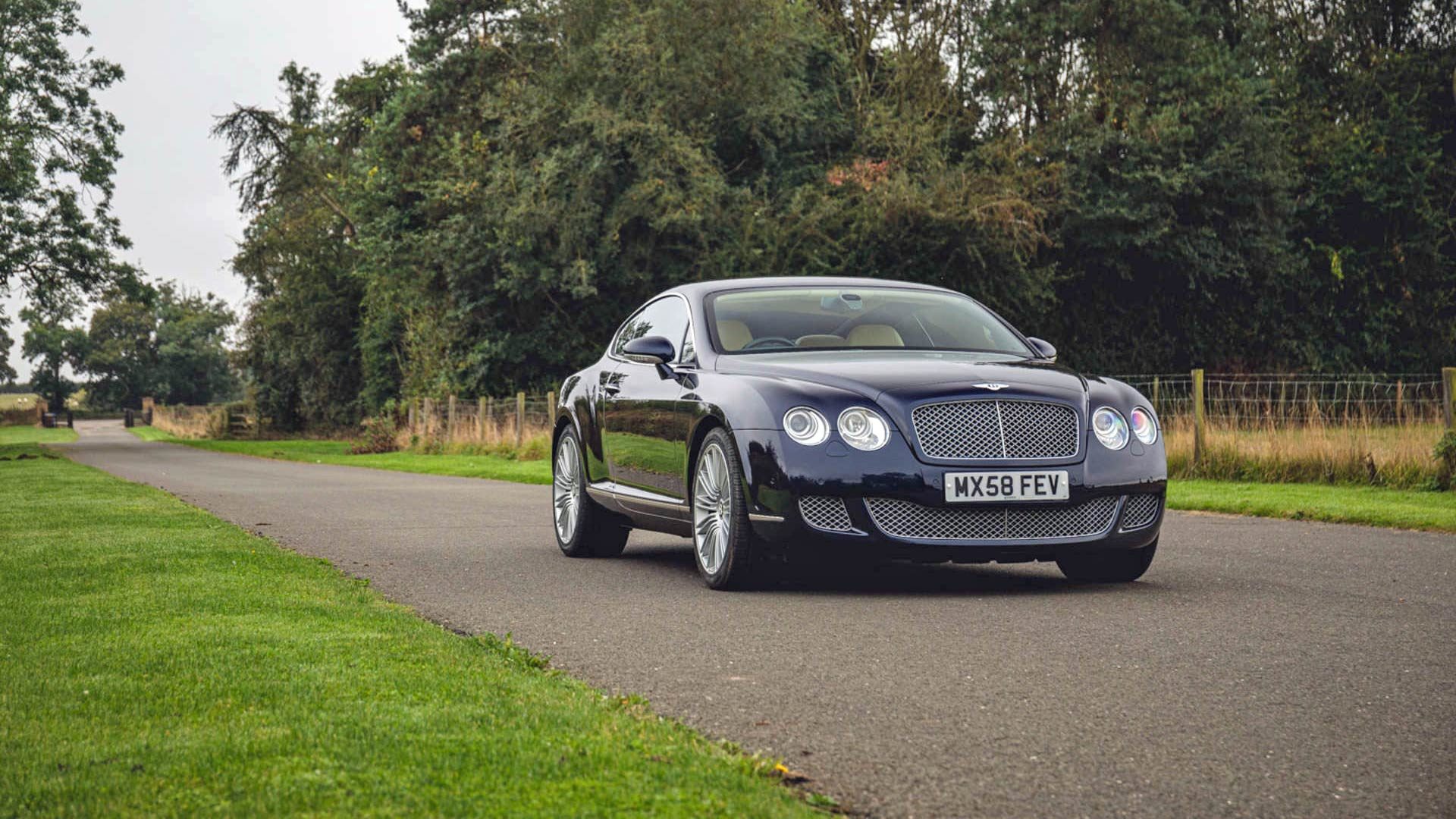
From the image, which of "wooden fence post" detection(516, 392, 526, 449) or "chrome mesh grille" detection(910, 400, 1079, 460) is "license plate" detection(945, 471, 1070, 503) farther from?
"wooden fence post" detection(516, 392, 526, 449)

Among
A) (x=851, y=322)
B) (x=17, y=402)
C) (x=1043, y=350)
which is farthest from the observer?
(x=17, y=402)

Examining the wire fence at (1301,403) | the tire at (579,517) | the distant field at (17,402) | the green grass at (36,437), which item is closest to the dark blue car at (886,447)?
the tire at (579,517)

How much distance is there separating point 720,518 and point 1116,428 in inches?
81.9

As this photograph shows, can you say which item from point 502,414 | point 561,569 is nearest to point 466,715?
point 561,569

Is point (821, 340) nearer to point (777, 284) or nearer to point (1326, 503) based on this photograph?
point (777, 284)

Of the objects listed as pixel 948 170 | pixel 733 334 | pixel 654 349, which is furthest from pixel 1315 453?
pixel 948 170

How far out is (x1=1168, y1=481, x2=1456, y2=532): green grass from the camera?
1302 cm

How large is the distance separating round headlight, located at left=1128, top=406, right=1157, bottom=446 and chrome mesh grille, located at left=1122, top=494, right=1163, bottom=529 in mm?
293

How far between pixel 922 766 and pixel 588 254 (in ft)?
106

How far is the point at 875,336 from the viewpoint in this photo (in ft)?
30.9

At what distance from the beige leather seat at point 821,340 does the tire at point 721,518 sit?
3.14 feet

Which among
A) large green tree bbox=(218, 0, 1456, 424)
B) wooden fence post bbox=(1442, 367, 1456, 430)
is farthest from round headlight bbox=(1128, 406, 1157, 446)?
large green tree bbox=(218, 0, 1456, 424)

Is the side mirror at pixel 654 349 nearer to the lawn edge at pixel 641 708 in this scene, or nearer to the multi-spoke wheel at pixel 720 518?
the multi-spoke wheel at pixel 720 518

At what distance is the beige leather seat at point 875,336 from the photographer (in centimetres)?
936
